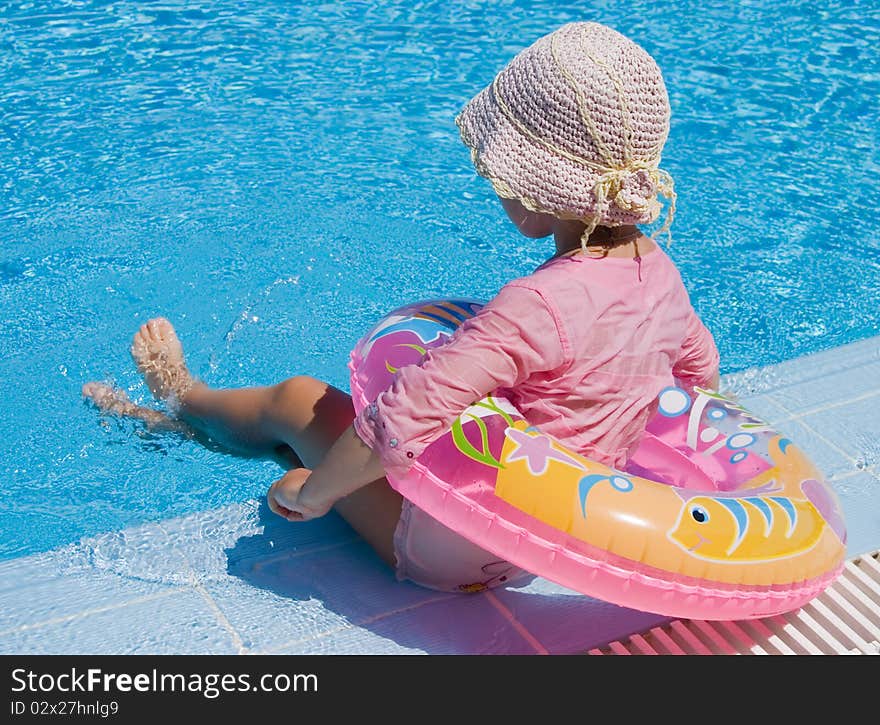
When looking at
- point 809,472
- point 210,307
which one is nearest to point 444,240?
point 210,307

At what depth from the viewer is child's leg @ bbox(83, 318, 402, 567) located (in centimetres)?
336

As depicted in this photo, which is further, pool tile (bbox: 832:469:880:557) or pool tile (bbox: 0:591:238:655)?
pool tile (bbox: 832:469:880:557)

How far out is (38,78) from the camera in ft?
22.5

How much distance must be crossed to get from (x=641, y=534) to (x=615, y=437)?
0.31 metres

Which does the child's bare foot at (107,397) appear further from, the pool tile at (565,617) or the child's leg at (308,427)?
the pool tile at (565,617)

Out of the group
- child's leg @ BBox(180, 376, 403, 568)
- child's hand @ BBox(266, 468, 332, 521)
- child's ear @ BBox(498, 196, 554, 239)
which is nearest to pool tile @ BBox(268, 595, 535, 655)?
child's leg @ BBox(180, 376, 403, 568)

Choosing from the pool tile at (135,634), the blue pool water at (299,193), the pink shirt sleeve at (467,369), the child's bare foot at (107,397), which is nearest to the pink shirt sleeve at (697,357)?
the pink shirt sleeve at (467,369)

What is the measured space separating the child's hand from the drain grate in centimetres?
82

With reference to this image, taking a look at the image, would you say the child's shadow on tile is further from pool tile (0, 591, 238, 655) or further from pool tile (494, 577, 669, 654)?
pool tile (0, 591, 238, 655)

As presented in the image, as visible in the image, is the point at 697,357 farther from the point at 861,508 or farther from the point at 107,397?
the point at 107,397

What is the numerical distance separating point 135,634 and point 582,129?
1.71 metres

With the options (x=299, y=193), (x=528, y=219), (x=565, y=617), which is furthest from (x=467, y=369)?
(x=299, y=193)

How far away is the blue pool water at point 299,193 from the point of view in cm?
468

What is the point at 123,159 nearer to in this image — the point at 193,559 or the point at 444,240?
the point at 444,240
